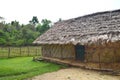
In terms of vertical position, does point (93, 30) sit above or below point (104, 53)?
above

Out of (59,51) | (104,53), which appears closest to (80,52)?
→ (59,51)

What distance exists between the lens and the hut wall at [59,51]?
17222 mm

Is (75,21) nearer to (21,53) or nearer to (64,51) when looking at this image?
(64,51)

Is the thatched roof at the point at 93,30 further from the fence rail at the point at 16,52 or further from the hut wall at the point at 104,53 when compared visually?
the fence rail at the point at 16,52

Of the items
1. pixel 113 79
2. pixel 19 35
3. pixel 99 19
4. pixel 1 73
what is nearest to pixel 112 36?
pixel 113 79

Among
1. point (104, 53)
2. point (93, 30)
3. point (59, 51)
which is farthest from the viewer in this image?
point (59, 51)

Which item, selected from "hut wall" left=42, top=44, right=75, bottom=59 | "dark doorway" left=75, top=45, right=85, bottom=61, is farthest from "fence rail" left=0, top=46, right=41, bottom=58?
"dark doorway" left=75, top=45, right=85, bottom=61

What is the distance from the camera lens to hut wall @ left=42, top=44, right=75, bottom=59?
1722cm

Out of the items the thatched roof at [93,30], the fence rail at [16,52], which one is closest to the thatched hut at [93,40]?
the thatched roof at [93,30]

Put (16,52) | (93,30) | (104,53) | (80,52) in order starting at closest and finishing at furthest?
1. (104,53)
2. (93,30)
3. (80,52)
4. (16,52)

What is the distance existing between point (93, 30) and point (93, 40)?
5.20ft

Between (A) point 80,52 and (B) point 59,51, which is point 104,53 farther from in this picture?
(B) point 59,51

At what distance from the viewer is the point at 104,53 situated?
45.2 feet

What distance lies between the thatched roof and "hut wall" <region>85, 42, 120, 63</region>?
0.78m
